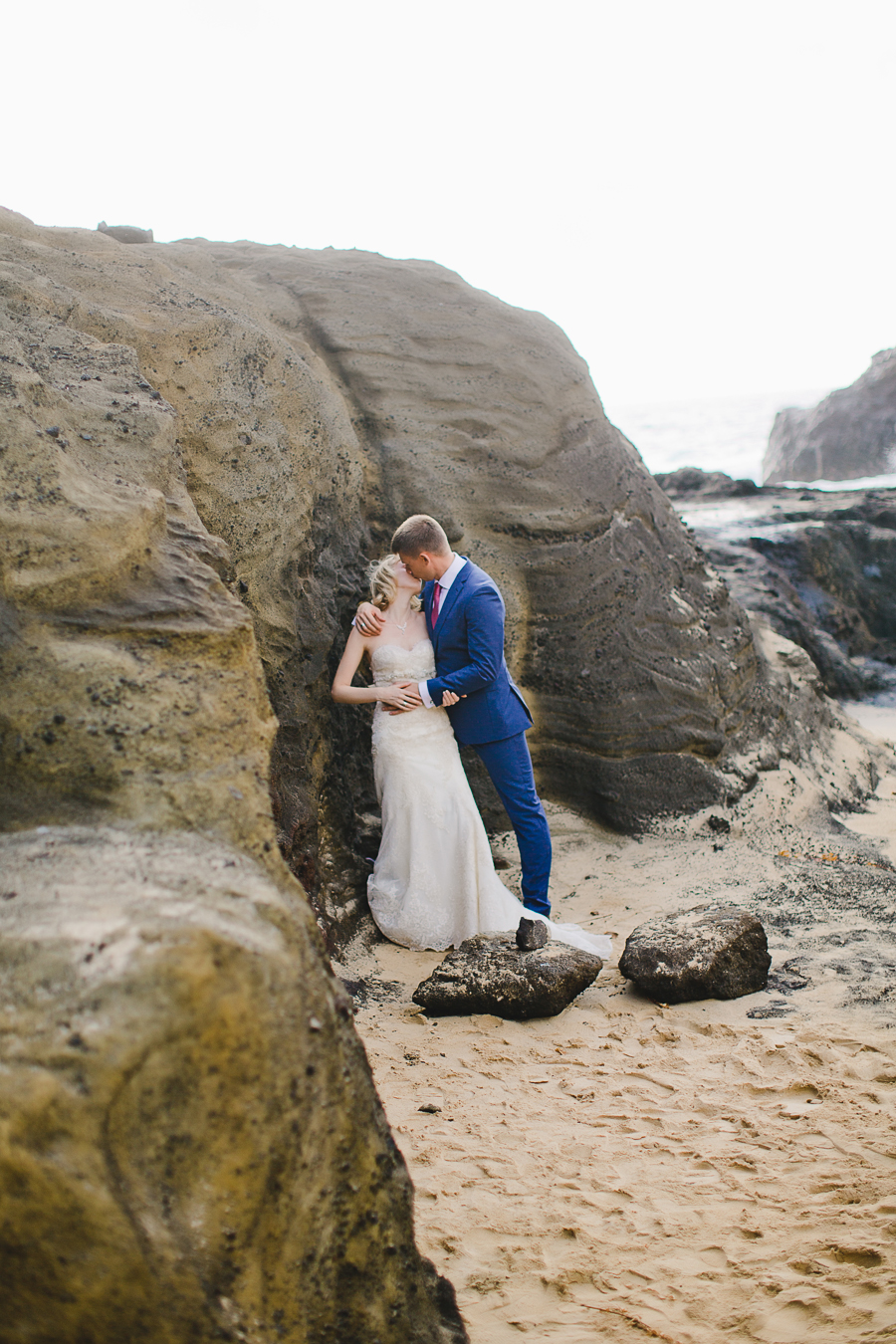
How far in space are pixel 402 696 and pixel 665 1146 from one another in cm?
193

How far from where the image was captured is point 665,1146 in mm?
2387

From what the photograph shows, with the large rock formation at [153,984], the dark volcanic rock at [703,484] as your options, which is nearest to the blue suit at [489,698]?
the large rock formation at [153,984]

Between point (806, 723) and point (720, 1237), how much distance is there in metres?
4.68

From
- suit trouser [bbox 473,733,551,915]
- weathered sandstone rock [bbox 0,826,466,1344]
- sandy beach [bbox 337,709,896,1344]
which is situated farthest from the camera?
suit trouser [bbox 473,733,551,915]

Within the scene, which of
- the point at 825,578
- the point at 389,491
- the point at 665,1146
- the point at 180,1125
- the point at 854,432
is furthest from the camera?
the point at 854,432

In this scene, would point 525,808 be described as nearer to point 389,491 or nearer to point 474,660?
point 474,660

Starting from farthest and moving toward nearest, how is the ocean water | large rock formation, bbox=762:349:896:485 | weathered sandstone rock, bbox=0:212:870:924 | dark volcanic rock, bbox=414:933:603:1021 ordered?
the ocean water
large rock formation, bbox=762:349:896:485
dark volcanic rock, bbox=414:933:603:1021
weathered sandstone rock, bbox=0:212:870:924

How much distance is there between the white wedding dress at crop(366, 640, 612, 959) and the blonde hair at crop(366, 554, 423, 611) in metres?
0.20

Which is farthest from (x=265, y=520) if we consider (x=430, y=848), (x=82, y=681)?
(x=82, y=681)

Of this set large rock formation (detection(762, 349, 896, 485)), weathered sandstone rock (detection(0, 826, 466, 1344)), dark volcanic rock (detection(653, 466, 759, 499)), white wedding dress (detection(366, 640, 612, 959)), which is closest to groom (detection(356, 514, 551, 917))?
white wedding dress (detection(366, 640, 612, 959))

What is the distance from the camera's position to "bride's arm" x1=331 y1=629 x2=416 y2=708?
149 inches

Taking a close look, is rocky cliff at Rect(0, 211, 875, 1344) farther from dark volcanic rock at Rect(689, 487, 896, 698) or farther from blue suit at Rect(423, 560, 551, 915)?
dark volcanic rock at Rect(689, 487, 896, 698)

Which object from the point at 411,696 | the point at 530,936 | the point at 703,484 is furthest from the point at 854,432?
the point at 530,936

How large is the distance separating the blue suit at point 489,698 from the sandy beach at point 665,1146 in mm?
485
